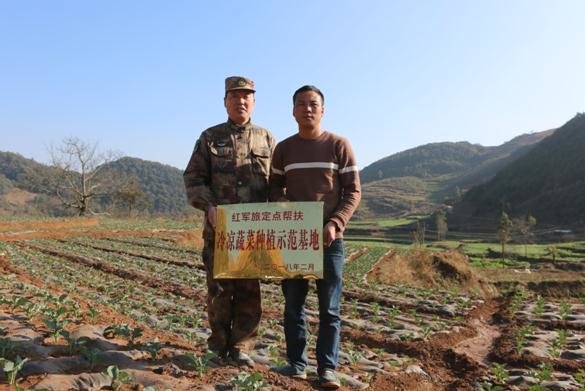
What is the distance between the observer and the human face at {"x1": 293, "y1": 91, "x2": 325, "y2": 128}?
4.00m

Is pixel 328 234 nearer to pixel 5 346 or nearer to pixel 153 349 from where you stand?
pixel 153 349

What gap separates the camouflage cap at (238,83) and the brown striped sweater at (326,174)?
62cm

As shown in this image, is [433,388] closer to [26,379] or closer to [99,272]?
[26,379]

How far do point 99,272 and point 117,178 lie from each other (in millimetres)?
45229

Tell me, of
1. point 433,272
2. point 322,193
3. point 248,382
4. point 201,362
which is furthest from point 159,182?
point 248,382

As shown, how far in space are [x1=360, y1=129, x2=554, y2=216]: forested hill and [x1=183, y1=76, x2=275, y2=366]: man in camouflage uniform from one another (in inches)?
3933

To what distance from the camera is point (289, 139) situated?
4.14 metres

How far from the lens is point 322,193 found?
3.98 metres

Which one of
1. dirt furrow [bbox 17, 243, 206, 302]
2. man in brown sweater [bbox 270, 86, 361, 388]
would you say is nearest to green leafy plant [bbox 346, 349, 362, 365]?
man in brown sweater [bbox 270, 86, 361, 388]

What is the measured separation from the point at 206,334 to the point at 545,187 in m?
86.2

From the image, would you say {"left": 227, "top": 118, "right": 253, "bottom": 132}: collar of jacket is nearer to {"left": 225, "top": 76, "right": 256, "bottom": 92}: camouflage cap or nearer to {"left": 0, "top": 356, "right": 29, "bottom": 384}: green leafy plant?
{"left": 225, "top": 76, "right": 256, "bottom": 92}: camouflage cap

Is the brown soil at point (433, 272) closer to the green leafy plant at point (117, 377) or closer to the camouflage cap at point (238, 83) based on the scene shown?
the camouflage cap at point (238, 83)

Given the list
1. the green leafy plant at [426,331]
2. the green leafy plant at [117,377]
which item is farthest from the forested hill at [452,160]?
the green leafy plant at [117,377]

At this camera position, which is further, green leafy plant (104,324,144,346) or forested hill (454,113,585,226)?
forested hill (454,113,585,226)
